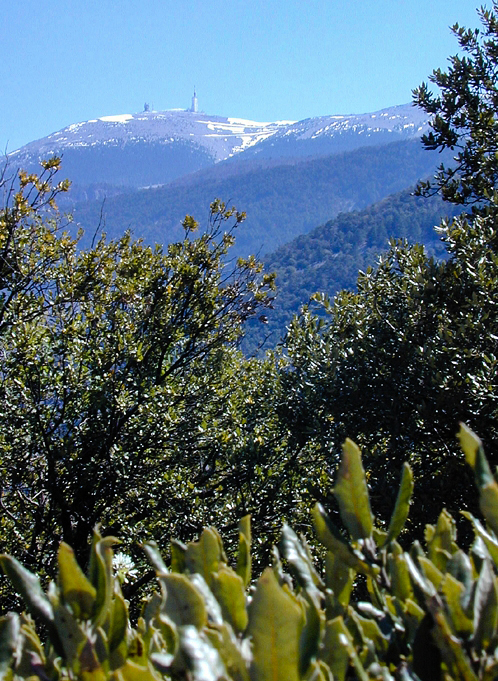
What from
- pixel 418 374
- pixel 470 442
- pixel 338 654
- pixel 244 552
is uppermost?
pixel 418 374

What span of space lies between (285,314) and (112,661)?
5472cm

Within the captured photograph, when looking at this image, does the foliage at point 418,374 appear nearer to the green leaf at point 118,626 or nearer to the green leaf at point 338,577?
the green leaf at point 338,577

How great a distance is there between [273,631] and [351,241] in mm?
128712

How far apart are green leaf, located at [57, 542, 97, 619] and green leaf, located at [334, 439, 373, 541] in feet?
1.92

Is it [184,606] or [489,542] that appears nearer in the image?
[184,606]

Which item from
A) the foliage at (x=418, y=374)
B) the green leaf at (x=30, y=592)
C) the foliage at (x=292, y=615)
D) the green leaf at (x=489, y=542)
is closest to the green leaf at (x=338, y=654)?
the foliage at (x=292, y=615)

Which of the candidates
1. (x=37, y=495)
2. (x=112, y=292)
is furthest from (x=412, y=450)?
(x=37, y=495)

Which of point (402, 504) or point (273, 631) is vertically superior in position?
point (402, 504)

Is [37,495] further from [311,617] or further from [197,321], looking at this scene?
[311,617]

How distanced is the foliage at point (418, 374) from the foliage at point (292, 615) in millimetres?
3173

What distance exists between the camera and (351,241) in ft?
415

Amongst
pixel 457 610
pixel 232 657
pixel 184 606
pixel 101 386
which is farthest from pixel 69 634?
pixel 101 386

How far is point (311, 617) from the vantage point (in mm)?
1297

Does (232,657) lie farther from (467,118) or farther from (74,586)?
(467,118)
